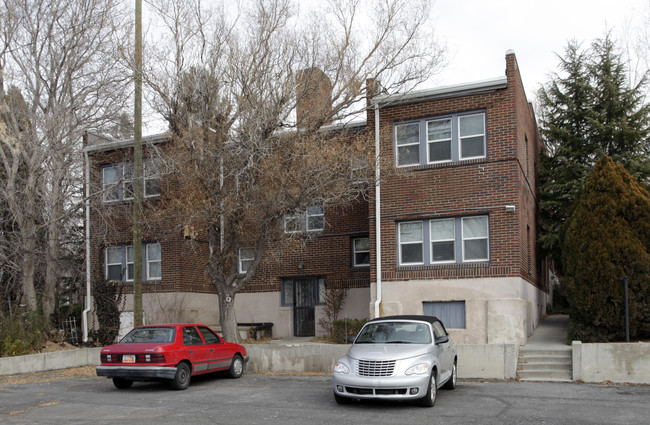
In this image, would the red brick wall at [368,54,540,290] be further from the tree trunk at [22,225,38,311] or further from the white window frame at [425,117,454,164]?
the tree trunk at [22,225,38,311]

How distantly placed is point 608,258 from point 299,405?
30.1 feet

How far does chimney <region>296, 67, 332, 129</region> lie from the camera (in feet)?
58.9

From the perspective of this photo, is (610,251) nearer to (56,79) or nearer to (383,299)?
(383,299)

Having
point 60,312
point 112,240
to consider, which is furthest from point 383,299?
point 60,312

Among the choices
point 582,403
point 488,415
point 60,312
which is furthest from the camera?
point 60,312

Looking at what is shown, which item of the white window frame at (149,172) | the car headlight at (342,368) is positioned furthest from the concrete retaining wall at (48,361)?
the car headlight at (342,368)

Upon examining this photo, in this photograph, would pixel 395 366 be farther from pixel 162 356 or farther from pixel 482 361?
pixel 162 356

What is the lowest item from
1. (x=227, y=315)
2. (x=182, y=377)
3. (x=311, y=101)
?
(x=182, y=377)

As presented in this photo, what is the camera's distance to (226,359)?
49.4ft

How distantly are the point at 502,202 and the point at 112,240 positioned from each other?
14.3 m

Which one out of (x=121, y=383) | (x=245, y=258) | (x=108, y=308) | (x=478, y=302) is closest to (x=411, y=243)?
(x=478, y=302)

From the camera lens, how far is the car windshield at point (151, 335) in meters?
13.6

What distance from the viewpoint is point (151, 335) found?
13.8 meters

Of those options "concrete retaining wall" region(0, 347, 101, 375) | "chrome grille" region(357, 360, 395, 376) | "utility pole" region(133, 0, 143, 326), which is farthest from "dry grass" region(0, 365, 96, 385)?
"chrome grille" region(357, 360, 395, 376)
